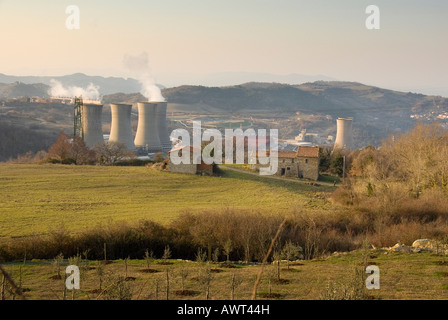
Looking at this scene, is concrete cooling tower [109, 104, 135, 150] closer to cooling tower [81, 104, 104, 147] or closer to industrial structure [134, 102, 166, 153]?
cooling tower [81, 104, 104, 147]

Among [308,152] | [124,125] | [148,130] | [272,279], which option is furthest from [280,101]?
[272,279]

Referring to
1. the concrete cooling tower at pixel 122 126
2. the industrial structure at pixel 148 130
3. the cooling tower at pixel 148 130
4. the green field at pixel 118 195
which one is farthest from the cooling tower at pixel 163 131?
the green field at pixel 118 195

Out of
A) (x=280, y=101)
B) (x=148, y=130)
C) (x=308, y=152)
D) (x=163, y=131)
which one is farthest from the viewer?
(x=280, y=101)

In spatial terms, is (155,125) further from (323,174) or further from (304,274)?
(304,274)

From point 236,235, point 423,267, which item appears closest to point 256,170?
point 236,235

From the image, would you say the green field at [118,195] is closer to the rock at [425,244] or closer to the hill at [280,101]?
the rock at [425,244]

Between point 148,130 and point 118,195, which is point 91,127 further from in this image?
point 118,195

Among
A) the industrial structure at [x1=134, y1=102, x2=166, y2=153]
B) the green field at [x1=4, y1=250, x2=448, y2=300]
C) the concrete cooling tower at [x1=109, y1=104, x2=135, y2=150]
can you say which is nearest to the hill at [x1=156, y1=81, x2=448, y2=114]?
the industrial structure at [x1=134, y1=102, x2=166, y2=153]
